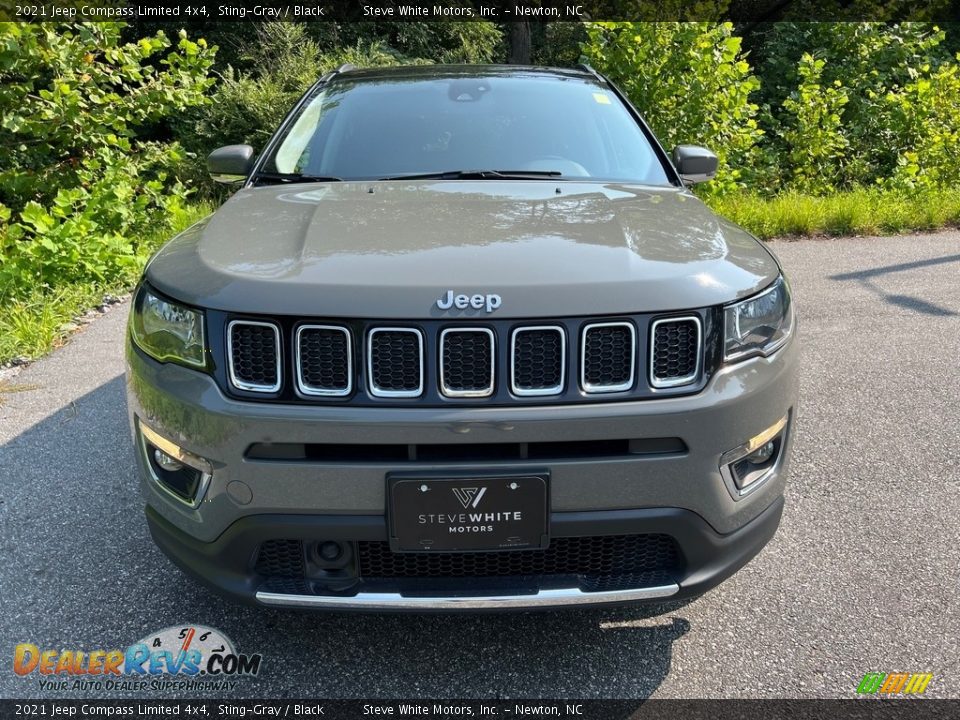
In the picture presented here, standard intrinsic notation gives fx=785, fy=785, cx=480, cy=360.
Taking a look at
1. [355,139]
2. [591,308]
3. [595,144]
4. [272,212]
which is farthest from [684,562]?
[355,139]

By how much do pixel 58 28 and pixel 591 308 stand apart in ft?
20.6

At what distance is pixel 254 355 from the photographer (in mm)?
1828

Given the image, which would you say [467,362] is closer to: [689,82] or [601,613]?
[601,613]

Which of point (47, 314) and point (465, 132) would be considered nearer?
point (465, 132)

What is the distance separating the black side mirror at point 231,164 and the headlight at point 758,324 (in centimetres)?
215

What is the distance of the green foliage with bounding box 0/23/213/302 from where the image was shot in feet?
18.6

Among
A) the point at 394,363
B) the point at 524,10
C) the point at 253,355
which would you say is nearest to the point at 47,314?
the point at 253,355

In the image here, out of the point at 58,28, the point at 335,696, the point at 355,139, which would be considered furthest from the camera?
the point at 58,28

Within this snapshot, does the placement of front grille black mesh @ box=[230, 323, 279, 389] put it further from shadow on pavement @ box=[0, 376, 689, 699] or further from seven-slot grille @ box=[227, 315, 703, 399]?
shadow on pavement @ box=[0, 376, 689, 699]

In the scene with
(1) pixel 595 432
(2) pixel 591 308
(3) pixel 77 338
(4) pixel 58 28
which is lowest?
(3) pixel 77 338

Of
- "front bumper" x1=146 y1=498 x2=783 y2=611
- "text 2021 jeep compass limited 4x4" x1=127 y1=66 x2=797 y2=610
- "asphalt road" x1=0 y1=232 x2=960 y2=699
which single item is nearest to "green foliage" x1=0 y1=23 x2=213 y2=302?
"asphalt road" x1=0 y1=232 x2=960 y2=699

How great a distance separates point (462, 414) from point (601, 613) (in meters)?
1.00

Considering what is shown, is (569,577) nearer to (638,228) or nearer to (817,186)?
(638,228)

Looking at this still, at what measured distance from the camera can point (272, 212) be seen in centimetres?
243
